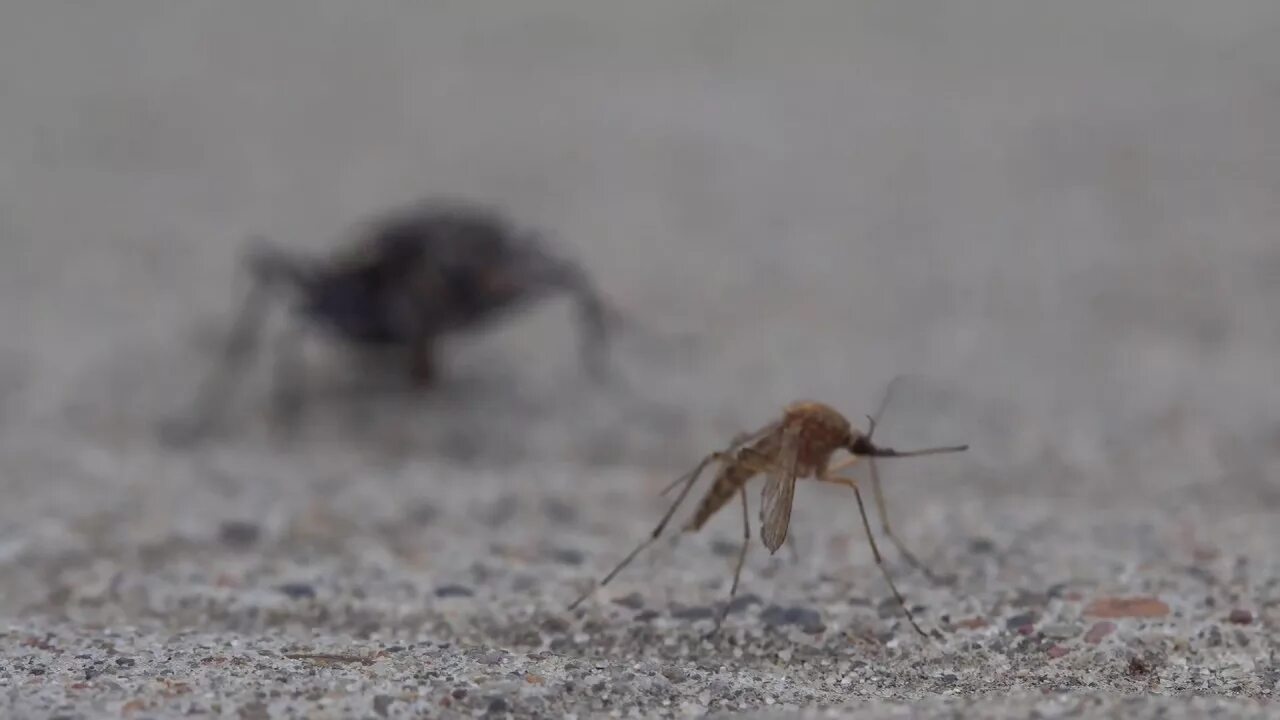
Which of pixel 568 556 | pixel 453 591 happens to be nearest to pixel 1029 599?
pixel 568 556

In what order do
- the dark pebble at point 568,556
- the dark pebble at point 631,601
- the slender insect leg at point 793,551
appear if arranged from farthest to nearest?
1. the dark pebble at point 568,556
2. the slender insect leg at point 793,551
3. the dark pebble at point 631,601

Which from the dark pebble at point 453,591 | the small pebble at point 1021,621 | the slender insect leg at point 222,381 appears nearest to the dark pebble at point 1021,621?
the small pebble at point 1021,621

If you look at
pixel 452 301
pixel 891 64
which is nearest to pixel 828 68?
pixel 891 64

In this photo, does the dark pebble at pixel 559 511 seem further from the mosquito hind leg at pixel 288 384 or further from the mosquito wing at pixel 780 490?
the mosquito hind leg at pixel 288 384

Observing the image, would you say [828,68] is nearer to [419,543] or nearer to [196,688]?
[419,543]

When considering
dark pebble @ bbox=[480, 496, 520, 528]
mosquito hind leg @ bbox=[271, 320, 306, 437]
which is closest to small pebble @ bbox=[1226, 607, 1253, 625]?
dark pebble @ bbox=[480, 496, 520, 528]

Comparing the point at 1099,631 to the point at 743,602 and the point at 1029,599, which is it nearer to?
the point at 1029,599
